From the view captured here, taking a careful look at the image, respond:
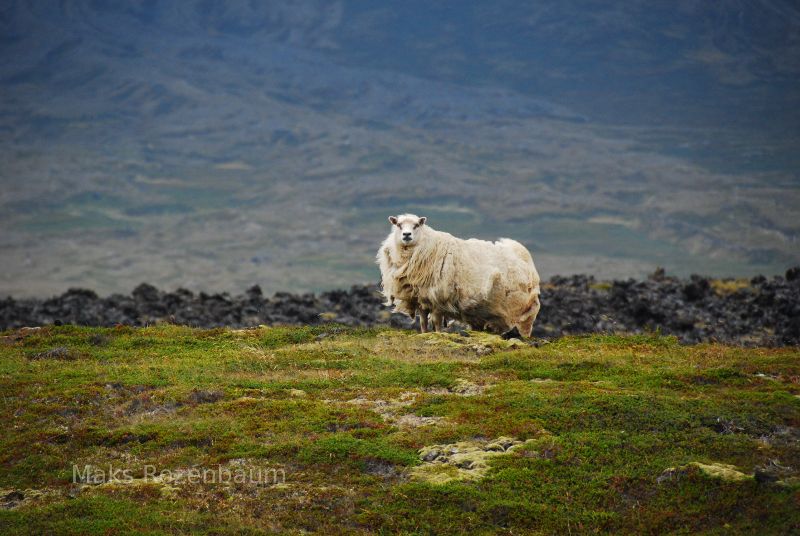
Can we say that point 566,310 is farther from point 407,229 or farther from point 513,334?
point 407,229

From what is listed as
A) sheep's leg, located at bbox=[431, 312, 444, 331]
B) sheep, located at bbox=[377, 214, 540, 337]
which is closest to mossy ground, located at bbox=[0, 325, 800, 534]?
sheep, located at bbox=[377, 214, 540, 337]

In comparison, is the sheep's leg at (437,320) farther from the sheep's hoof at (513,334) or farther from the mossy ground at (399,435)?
the mossy ground at (399,435)

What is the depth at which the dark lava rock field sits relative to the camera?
43.2 m

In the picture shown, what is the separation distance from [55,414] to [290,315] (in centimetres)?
2511

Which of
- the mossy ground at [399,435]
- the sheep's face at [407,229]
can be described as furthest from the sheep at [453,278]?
the mossy ground at [399,435]

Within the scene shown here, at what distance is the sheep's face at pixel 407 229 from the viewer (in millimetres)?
27641

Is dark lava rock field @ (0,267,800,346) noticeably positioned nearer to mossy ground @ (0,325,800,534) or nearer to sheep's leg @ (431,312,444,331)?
sheep's leg @ (431,312,444,331)

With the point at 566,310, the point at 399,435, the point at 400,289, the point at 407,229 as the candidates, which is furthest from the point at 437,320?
the point at 566,310

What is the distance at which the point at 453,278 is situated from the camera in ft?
90.9

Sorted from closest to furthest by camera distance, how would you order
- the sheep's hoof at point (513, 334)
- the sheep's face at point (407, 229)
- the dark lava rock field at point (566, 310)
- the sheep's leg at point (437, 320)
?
the sheep's face at point (407, 229) < the sheep's leg at point (437, 320) < the sheep's hoof at point (513, 334) < the dark lava rock field at point (566, 310)

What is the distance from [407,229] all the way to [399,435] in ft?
32.8

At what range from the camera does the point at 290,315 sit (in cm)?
4469

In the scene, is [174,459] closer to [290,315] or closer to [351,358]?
[351,358]

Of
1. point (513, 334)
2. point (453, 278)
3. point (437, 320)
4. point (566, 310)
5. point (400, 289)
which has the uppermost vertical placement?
point (453, 278)
